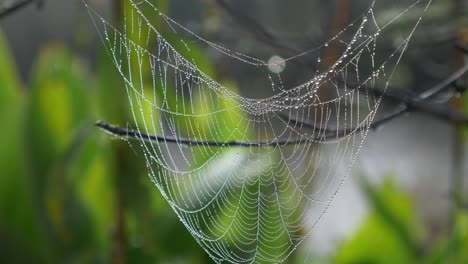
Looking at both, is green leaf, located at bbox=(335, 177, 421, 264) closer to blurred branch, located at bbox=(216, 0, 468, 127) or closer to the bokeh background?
the bokeh background

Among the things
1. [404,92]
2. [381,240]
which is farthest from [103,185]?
[404,92]

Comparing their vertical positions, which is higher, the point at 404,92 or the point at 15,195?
the point at 404,92

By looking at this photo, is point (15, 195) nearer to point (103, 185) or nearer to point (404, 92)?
point (103, 185)

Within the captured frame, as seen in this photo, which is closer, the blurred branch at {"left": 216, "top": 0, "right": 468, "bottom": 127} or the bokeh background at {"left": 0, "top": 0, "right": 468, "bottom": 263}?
the blurred branch at {"left": 216, "top": 0, "right": 468, "bottom": 127}

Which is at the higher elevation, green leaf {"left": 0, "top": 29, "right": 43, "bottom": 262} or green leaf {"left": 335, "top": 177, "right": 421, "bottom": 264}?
green leaf {"left": 335, "top": 177, "right": 421, "bottom": 264}

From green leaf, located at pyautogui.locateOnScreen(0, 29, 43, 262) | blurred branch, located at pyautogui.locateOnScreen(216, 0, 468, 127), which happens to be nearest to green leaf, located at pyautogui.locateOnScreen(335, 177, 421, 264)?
green leaf, located at pyautogui.locateOnScreen(0, 29, 43, 262)

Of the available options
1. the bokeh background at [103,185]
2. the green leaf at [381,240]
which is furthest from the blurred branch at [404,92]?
the green leaf at [381,240]

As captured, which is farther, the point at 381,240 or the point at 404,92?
the point at 381,240

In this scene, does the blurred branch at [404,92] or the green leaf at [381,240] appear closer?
the blurred branch at [404,92]

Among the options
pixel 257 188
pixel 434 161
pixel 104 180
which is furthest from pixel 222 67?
pixel 434 161

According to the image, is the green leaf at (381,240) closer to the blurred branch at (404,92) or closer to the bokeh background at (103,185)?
the bokeh background at (103,185)

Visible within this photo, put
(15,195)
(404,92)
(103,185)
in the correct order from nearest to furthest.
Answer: (404,92) < (15,195) < (103,185)
